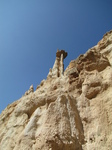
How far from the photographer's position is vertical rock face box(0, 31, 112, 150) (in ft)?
19.8

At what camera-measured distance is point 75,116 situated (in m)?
7.30

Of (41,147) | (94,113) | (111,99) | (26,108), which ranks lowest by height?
(41,147)

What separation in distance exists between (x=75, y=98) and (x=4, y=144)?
523 cm

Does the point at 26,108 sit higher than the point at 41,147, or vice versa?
the point at 26,108

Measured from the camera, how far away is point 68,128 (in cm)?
661

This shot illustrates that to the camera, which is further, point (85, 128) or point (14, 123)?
point (14, 123)

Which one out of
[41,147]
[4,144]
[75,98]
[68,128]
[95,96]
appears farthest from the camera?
[4,144]

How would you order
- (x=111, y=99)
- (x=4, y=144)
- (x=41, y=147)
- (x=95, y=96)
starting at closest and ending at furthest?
(x=41, y=147) < (x=111, y=99) < (x=95, y=96) < (x=4, y=144)

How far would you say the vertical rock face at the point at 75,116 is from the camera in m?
6.03

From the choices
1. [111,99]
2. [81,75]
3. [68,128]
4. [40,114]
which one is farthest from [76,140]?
[81,75]

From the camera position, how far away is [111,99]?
7070 mm

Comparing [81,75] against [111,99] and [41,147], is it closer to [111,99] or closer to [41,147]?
[111,99]

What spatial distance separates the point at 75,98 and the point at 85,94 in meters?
0.73

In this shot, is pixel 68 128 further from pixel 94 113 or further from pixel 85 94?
pixel 85 94
